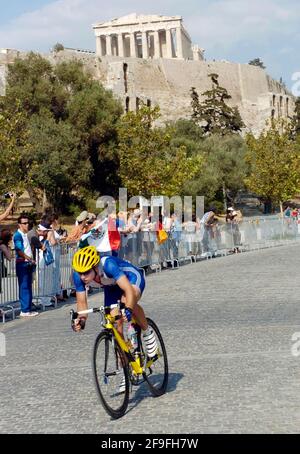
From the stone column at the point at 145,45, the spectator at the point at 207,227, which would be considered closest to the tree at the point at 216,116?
the spectator at the point at 207,227

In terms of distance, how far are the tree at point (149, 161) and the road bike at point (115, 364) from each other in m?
40.6

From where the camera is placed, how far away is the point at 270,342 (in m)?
10.5

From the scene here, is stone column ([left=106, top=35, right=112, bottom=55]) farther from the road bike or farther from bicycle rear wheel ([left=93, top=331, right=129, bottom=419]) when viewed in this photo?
bicycle rear wheel ([left=93, top=331, right=129, bottom=419])

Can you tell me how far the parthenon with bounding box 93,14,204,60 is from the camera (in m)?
152

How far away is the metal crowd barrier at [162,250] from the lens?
15.7 meters

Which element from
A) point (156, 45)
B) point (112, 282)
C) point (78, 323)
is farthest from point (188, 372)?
point (156, 45)

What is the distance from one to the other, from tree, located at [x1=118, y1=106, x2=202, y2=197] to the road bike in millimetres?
40622

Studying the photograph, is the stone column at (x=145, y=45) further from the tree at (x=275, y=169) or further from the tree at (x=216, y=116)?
the tree at (x=275, y=169)

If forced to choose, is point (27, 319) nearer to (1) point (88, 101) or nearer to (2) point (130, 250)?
(2) point (130, 250)

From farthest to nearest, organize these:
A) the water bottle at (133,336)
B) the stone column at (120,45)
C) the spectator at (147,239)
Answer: the stone column at (120,45) → the spectator at (147,239) → the water bottle at (133,336)

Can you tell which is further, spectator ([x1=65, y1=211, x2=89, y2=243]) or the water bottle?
spectator ([x1=65, y1=211, x2=89, y2=243])

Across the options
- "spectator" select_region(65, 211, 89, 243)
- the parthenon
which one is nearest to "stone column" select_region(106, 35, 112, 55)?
the parthenon

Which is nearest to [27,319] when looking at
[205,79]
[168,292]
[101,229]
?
[101,229]

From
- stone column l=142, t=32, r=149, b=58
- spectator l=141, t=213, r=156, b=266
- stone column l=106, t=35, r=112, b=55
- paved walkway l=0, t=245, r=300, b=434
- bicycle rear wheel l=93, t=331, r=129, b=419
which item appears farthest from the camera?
stone column l=106, t=35, r=112, b=55
